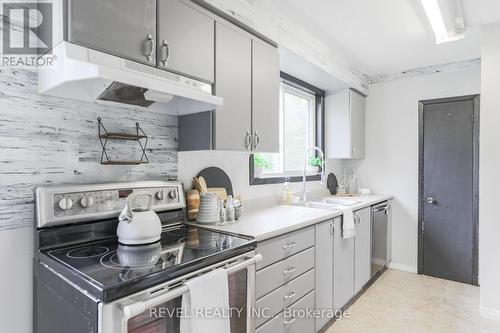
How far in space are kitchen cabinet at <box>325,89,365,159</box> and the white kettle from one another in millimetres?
2715

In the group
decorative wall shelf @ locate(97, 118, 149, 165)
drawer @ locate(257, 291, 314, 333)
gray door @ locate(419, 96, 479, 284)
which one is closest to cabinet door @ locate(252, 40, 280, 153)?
decorative wall shelf @ locate(97, 118, 149, 165)

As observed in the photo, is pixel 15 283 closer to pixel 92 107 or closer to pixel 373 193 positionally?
pixel 92 107

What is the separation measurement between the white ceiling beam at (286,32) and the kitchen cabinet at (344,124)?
272 mm

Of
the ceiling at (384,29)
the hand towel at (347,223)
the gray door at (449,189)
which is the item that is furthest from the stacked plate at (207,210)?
the gray door at (449,189)

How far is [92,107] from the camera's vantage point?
1.48 meters

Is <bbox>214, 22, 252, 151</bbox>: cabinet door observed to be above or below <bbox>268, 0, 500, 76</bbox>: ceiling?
below

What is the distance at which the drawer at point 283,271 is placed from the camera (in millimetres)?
1614

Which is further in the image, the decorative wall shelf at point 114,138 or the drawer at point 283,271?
the drawer at point 283,271

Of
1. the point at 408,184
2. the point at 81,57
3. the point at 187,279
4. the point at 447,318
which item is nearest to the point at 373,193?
the point at 408,184

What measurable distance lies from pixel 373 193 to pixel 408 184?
430mm

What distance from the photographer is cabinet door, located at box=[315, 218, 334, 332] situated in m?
2.13

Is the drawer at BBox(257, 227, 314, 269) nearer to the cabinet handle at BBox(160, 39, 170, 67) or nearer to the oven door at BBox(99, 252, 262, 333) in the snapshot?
the oven door at BBox(99, 252, 262, 333)

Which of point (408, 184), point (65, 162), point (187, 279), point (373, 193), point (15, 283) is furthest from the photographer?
point (373, 193)

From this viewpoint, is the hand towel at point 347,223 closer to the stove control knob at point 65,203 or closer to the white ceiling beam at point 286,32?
the white ceiling beam at point 286,32
